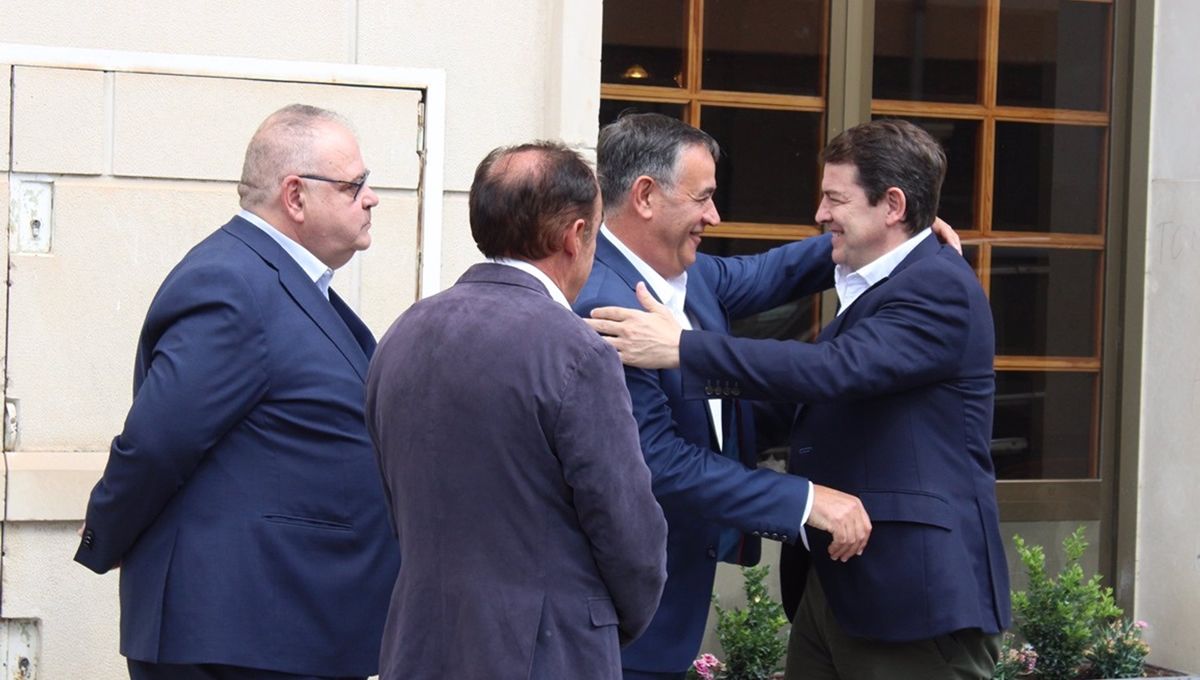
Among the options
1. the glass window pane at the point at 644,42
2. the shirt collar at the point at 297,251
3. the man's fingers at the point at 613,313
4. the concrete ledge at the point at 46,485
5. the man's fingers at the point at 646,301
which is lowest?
the concrete ledge at the point at 46,485

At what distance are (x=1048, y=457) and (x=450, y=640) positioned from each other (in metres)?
4.27

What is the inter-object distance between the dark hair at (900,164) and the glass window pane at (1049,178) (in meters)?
2.75

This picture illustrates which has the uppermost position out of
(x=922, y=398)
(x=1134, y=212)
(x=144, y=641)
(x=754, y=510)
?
(x=1134, y=212)

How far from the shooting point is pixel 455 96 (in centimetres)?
521

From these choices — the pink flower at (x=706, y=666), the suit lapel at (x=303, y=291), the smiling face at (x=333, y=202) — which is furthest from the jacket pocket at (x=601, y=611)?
the pink flower at (x=706, y=666)

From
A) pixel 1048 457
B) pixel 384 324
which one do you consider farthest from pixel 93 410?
pixel 1048 457

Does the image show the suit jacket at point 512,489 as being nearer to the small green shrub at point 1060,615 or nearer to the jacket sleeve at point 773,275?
the jacket sleeve at point 773,275

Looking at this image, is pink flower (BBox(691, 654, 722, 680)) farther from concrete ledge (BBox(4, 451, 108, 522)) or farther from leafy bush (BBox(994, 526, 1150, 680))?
concrete ledge (BBox(4, 451, 108, 522))

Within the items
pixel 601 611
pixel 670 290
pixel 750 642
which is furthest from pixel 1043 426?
pixel 601 611

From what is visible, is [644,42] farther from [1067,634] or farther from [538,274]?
[538,274]

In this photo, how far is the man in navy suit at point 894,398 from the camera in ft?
11.3

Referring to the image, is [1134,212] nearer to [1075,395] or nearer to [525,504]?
[1075,395]

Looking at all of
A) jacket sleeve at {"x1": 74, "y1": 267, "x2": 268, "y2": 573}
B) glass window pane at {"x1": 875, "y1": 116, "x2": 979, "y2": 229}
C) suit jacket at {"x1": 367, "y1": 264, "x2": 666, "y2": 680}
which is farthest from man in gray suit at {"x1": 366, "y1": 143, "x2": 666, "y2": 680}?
glass window pane at {"x1": 875, "y1": 116, "x2": 979, "y2": 229}

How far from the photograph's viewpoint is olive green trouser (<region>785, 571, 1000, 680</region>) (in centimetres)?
352
